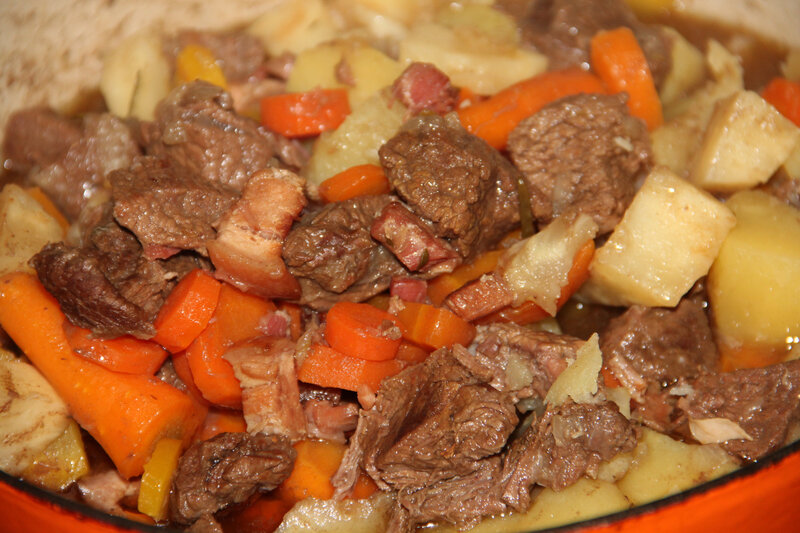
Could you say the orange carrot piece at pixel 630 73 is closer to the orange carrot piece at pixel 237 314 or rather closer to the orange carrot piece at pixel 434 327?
the orange carrot piece at pixel 434 327

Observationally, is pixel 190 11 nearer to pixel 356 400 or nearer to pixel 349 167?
pixel 349 167

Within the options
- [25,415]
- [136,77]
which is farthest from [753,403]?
[136,77]

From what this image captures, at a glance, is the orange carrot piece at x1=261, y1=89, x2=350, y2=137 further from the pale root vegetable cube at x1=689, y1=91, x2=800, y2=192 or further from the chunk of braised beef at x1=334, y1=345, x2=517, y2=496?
the pale root vegetable cube at x1=689, y1=91, x2=800, y2=192

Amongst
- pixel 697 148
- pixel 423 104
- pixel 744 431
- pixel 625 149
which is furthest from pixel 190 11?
pixel 744 431

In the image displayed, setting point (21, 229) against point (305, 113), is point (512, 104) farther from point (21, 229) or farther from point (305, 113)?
point (21, 229)

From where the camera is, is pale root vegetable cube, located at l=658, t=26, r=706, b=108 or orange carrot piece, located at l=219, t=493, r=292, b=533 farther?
pale root vegetable cube, located at l=658, t=26, r=706, b=108

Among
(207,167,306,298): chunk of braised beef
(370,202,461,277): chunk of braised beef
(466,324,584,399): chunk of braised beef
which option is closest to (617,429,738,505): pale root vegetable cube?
(466,324,584,399): chunk of braised beef

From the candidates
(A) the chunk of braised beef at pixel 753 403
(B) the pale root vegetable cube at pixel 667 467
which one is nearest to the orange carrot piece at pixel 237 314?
(B) the pale root vegetable cube at pixel 667 467
